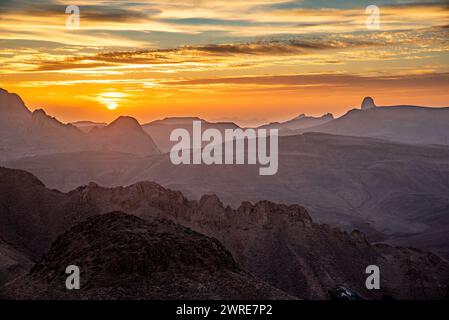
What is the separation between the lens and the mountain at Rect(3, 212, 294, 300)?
3797 centimetres

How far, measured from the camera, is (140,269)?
3938 centimetres

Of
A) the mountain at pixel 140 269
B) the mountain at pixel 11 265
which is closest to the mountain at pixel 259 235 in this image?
the mountain at pixel 140 269

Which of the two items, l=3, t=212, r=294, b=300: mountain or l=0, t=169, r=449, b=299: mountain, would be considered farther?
l=0, t=169, r=449, b=299: mountain

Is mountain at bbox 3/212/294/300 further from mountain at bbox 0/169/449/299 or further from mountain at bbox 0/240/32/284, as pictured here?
mountain at bbox 0/240/32/284

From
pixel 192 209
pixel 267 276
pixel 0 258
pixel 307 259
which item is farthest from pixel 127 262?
pixel 192 209

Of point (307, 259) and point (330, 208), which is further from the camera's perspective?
point (330, 208)

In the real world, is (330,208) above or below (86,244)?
below

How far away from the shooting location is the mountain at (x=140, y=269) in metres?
38.0

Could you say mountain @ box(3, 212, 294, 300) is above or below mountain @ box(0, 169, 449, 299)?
above

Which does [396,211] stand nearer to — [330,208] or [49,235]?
[330,208]

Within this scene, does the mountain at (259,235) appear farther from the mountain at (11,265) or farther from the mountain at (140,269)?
the mountain at (11,265)

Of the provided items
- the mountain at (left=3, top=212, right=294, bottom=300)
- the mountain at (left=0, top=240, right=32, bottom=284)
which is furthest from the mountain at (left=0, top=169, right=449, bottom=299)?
the mountain at (left=0, top=240, right=32, bottom=284)

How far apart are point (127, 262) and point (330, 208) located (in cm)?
14914

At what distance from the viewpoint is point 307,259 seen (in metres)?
72.2
